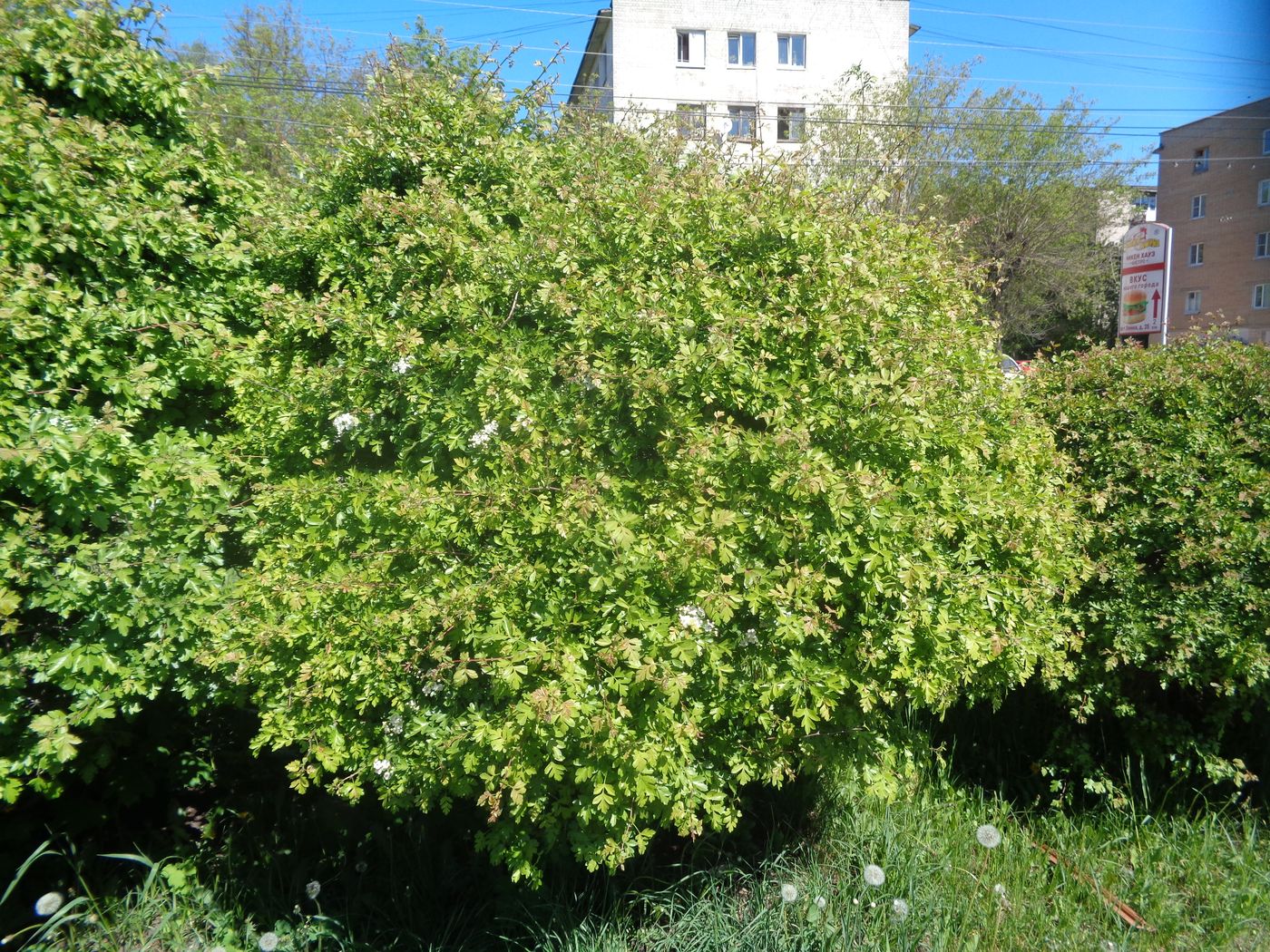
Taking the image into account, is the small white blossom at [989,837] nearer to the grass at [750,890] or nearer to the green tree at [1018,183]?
the grass at [750,890]

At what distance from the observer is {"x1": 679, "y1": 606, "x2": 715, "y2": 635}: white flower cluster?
2.53 meters

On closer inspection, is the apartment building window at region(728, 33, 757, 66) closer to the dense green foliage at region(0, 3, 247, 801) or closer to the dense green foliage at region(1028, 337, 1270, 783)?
the dense green foliage at region(1028, 337, 1270, 783)

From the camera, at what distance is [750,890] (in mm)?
3330

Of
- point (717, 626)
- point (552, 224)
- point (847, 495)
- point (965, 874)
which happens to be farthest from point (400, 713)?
point (965, 874)

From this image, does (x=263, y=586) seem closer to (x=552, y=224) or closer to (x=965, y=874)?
(x=552, y=224)

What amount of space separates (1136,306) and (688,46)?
2210 cm

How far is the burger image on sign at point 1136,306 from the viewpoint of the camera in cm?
1174

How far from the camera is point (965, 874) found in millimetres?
3416

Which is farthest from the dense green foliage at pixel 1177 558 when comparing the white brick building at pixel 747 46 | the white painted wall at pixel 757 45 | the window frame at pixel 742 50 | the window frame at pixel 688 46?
the window frame at pixel 742 50

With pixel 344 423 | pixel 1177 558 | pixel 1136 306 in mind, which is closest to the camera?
pixel 344 423

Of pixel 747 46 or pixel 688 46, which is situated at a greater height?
pixel 747 46

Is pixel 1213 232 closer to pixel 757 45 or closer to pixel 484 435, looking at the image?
pixel 757 45

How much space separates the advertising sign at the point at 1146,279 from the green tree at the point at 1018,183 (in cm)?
755

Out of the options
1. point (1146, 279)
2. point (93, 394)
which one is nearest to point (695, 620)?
point (93, 394)
